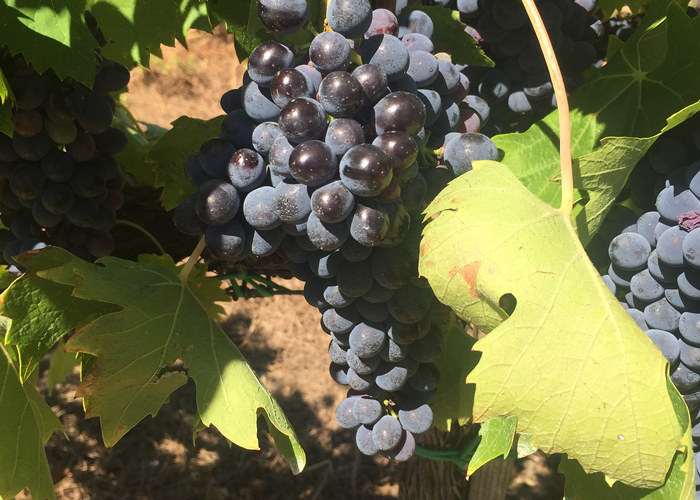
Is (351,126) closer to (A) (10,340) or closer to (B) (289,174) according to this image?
(B) (289,174)

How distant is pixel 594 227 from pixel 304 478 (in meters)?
1.64

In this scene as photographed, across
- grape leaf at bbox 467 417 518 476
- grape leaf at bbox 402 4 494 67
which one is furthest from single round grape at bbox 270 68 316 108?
grape leaf at bbox 467 417 518 476

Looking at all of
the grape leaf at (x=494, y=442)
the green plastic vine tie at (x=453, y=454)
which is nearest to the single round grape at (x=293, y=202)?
the grape leaf at (x=494, y=442)

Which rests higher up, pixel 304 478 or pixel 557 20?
pixel 557 20

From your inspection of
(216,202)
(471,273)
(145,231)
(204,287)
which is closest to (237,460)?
(204,287)

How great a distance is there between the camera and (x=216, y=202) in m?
0.72

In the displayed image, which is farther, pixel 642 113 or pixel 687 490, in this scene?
pixel 642 113

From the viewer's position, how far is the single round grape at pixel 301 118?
624 mm

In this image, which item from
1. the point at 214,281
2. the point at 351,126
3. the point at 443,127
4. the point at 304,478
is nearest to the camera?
the point at 351,126

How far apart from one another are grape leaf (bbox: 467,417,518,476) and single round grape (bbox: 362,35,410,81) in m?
0.51

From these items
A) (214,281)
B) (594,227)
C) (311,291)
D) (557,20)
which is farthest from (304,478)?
(557,20)

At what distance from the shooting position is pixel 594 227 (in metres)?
0.78

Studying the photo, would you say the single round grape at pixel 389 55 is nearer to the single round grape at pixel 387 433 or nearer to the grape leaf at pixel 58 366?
the single round grape at pixel 387 433

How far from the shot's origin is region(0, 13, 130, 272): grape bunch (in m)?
0.89
